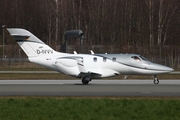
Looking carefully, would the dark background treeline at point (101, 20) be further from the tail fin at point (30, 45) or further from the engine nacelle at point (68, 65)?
the engine nacelle at point (68, 65)

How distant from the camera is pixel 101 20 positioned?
8494cm

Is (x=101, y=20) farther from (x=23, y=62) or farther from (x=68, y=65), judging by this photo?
(x=68, y=65)

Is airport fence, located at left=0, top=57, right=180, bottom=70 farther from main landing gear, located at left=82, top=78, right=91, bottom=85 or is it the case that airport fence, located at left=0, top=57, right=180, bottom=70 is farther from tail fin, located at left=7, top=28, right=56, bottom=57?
tail fin, located at left=7, top=28, right=56, bottom=57

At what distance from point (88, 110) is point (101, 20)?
219ft

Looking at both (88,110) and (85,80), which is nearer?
(88,110)

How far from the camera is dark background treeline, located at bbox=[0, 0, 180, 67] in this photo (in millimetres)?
79562

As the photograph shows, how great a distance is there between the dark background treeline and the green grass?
5229 cm

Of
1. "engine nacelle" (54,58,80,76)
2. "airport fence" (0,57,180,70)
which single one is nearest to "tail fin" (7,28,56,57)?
"engine nacelle" (54,58,80,76)

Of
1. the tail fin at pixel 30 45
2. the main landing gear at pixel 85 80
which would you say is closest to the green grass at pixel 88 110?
the main landing gear at pixel 85 80

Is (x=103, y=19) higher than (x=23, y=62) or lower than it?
higher

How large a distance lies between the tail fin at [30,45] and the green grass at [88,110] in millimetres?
14556

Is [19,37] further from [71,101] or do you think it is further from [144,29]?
[144,29]

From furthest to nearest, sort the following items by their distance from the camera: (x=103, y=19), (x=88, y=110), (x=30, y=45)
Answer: (x=103, y=19), (x=30, y=45), (x=88, y=110)

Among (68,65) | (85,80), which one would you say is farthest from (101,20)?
(68,65)
